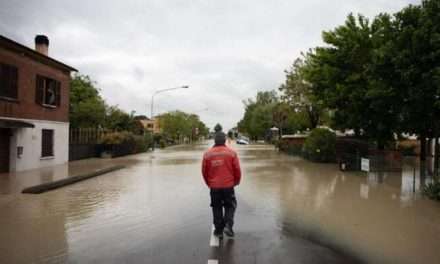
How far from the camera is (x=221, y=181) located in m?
5.66

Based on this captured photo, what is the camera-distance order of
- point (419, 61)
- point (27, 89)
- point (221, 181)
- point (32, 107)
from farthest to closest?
point (32, 107)
point (27, 89)
point (419, 61)
point (221, 181)

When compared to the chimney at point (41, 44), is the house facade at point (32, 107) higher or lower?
lower

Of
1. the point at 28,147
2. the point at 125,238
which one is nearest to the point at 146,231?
the point at 125,238

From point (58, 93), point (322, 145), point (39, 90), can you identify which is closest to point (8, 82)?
point (39, 90)

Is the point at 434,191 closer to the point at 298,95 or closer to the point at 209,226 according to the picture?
the point at 209,226

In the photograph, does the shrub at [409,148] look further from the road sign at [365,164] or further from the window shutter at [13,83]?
the window shutter at [13,83]

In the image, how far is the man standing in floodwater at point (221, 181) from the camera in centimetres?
568

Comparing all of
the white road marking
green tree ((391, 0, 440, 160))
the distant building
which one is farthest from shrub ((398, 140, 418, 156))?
the distant building

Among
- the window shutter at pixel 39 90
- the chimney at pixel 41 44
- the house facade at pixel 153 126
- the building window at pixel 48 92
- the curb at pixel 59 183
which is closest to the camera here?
the curb at pixel 59 183

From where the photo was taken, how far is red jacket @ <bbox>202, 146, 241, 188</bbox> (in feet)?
18.6

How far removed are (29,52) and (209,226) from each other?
14.2m

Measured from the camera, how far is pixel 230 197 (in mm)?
5730

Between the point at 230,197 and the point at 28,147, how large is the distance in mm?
14165

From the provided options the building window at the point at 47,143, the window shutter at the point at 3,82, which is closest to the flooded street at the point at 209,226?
the window shutter at the point at 3,82
